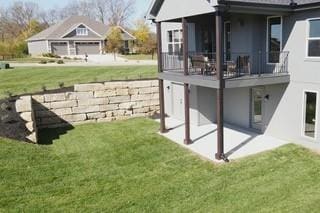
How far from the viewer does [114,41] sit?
5178cm

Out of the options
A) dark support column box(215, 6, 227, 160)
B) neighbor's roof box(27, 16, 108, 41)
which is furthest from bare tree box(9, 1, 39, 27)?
dark support column box(215, 6, 227, 160)

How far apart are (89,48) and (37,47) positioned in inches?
359

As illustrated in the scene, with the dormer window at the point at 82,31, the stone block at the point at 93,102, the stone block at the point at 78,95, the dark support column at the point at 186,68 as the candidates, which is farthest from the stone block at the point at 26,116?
the dormer window at the point at 82,31

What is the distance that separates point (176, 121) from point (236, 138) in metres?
4.14

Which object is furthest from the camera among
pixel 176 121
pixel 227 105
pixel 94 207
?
pixel 176 121

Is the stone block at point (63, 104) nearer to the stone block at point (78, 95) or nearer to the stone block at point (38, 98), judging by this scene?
the stone block at point (78, 95)

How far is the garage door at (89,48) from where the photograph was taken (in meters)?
55.6

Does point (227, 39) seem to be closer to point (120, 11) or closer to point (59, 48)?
point (59, 48)

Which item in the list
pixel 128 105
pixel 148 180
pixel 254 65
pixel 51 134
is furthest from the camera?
pixel 128 105

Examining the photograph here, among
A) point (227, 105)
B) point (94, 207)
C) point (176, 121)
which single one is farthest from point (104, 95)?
point (94, 207)

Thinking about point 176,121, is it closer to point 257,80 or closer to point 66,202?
point 257,80

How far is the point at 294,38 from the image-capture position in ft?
38.8

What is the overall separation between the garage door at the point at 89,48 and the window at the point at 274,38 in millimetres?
46060

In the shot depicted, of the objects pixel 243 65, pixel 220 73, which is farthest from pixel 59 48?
pixel 220 73
